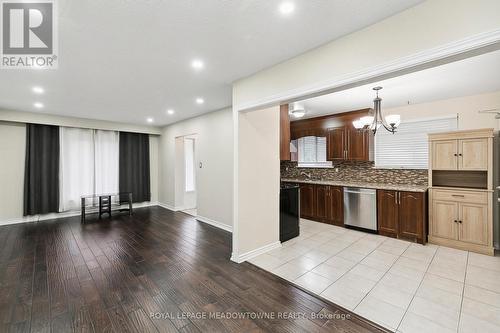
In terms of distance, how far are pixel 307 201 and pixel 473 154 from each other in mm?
3032

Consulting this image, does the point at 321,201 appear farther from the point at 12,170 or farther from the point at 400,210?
the point at 12,170

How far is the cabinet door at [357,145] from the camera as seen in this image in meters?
4.69

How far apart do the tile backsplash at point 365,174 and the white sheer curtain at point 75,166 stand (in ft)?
19.3

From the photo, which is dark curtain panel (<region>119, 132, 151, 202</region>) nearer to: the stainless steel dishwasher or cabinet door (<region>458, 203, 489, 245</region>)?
the stainless steel dishwasher

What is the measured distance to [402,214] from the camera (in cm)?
385

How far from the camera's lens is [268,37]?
2.06 metres

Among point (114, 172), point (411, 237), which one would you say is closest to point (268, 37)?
point (411, 237)

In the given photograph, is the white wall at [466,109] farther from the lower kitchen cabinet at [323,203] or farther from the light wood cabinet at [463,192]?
the lower kitchen cabinet at [323,203]

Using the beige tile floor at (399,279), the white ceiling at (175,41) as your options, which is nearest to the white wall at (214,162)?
the white ceiling at (175,41)

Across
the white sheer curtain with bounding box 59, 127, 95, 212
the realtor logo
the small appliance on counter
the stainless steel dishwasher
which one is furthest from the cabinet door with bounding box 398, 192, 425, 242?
the white sheer curtain with bounding box 59, 127, 95, 212

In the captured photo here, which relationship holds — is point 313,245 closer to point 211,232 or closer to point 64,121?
point 211,232

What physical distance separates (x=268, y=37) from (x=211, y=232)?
367 centimetres

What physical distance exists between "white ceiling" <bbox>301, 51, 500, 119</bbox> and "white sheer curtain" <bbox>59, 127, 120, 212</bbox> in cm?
569

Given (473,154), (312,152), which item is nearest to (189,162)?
(312,152)
